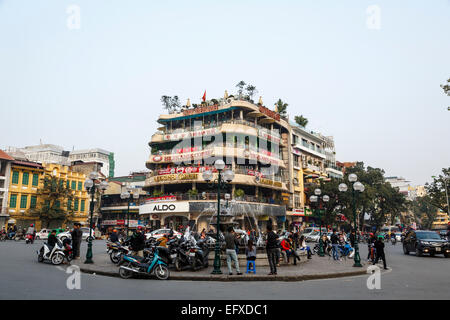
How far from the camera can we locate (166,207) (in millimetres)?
43000

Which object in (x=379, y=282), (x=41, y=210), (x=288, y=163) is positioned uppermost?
(x=288, y=163)

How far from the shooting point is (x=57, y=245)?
15.8 meters

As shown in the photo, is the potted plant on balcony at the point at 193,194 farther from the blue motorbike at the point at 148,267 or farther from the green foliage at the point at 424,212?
the green foliage at the point at 424,212

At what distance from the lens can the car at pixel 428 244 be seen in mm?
20594

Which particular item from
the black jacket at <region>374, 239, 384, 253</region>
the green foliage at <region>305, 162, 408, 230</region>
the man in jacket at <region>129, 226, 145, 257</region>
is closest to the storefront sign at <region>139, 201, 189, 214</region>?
the green foliage at <region>305, 162, 408, 230</region>

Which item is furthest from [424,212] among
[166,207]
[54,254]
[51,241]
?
[54,254]

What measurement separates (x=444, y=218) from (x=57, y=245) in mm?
143135

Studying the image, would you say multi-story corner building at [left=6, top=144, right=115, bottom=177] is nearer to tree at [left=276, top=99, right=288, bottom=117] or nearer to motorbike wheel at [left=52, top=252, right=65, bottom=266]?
tree at [left=276, top=99, right=288, bottom=117]

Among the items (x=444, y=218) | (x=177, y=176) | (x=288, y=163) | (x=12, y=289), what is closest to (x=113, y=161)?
(x=177, y=176)

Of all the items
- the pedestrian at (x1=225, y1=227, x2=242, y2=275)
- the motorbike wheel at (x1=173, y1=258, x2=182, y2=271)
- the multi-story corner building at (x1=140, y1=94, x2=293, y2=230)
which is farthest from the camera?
the multi-story corner building at (x1=140, y1=94, x2=293, y2=230)

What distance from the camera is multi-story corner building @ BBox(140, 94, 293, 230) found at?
43156mm
